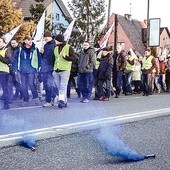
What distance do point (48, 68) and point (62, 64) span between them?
624mm

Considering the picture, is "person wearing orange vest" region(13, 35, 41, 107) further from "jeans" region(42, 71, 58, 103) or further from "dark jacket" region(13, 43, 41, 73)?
"jeans" region(42, 71, 58, 103)

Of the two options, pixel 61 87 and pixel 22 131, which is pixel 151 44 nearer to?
pixel 61 87

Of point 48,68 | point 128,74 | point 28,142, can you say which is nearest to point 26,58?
point 48,68

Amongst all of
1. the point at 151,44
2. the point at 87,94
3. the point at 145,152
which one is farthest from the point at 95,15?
the point at 145,152

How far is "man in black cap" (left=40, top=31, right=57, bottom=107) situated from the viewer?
1079 centimetres

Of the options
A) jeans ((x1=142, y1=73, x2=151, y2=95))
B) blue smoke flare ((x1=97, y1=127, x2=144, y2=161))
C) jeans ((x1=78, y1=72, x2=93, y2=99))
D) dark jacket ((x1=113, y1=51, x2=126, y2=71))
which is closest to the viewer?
blue smoke flare ((x1=97, y1=127, x2=144, y2=161))

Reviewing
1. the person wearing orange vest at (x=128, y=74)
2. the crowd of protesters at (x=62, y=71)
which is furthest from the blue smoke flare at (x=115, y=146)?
the person wearing orange vest at (x=128, y=74)

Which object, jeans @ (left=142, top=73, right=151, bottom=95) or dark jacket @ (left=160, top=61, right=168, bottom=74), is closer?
jeans @ (left=142, top=73, right=151, bottom=95)

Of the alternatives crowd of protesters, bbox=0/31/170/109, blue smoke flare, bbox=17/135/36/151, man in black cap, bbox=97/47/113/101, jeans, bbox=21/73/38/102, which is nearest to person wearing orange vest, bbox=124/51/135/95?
crowd of protesters, bbox=0/31/170/109

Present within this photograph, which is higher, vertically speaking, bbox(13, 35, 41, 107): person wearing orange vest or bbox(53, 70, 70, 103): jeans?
bbox(13, 35, 41, 107): person wearing orange vest

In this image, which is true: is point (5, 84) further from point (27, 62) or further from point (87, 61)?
point (87, 61)

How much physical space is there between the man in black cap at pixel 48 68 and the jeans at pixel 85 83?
1793mm

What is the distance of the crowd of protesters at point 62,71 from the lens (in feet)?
34.0

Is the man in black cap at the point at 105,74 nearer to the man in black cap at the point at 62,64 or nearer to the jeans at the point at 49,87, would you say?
the jeans at the point at 49,87
